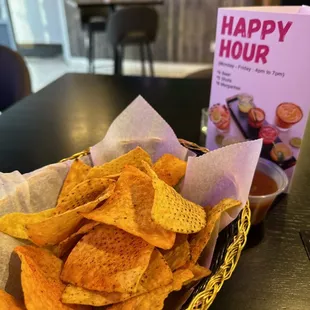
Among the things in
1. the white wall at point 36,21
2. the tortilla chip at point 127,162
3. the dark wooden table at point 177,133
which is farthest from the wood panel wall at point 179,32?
the tortilla chip at point 127,162

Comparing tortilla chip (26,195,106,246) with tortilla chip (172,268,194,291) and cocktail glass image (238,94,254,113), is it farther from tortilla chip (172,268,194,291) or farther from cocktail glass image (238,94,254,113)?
cocktail glass image (238,94,254,113)

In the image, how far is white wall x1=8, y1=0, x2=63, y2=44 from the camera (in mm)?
4385

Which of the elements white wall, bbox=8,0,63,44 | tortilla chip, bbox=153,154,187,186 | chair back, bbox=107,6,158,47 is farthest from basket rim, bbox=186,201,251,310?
white wall, bbox=8,0,63,44

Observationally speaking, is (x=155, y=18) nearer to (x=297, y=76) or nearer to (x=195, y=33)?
(x=195, y=33)

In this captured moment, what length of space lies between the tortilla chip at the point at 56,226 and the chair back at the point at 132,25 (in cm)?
276

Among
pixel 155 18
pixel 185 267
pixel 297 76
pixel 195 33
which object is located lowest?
pixel 195 33

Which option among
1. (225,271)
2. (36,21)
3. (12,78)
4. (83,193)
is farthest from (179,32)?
(225,271)

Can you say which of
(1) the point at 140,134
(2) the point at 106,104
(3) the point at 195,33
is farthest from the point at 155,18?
(1) the point at 140,134

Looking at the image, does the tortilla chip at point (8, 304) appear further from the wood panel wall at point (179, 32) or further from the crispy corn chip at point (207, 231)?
the wood panel wall at point (179, 32)

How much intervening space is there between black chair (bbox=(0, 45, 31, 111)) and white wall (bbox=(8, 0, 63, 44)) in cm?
317

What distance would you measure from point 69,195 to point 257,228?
364 millimetres

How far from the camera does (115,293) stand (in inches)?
18.6

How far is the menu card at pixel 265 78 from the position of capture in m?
0.63

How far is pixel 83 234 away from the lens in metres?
0.55
